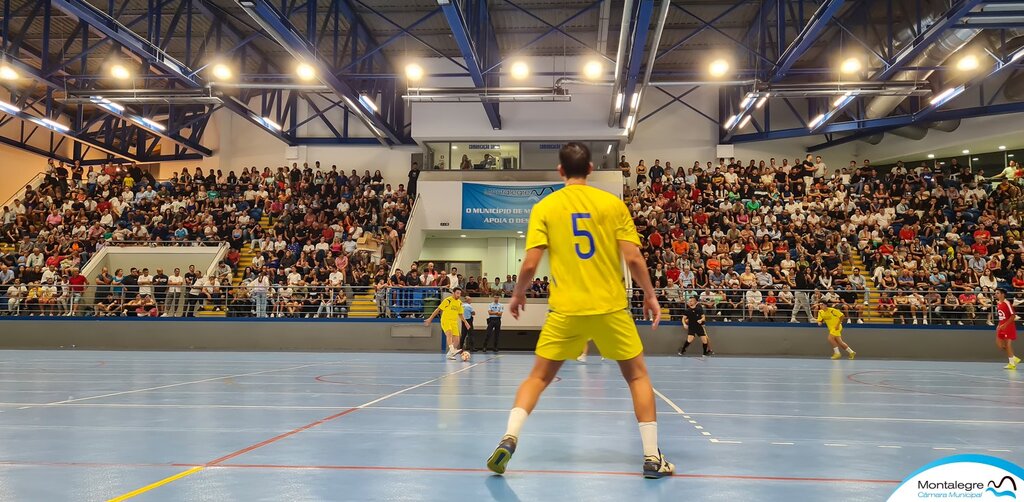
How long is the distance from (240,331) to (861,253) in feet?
71.7

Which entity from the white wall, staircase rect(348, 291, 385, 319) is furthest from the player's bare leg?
the white wall

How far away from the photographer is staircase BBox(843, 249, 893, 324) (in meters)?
21.5

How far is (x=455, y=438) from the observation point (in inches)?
211

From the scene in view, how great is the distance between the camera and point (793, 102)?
3203cm

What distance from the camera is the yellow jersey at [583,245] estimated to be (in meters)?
4.21

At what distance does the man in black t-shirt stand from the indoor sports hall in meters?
0.26

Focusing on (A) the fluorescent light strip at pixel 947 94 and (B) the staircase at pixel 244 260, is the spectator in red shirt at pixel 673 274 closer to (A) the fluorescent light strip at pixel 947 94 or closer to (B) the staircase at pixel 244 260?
(A) the fluorescent light strip at pixel 947 94

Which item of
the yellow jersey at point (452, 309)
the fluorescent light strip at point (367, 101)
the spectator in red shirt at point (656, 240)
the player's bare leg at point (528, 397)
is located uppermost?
the fluorescent light strip at point (367, 101)

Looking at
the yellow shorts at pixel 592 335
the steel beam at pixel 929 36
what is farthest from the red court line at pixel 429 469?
the steel beam at pixel 929 36

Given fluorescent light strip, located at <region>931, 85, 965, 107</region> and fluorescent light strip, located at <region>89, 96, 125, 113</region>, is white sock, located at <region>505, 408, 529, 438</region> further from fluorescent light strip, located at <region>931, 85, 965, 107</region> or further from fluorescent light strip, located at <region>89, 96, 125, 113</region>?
fluorescent light strip, located at <region>89, 96, 125, 113</region>

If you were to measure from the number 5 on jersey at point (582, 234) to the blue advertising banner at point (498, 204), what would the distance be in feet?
78.9

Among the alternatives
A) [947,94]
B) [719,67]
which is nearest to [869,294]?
[947,94]

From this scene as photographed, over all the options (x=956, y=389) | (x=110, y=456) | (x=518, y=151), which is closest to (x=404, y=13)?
(x=518, y=151)

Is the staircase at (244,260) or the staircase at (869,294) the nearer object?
the staircase at (869,294)
